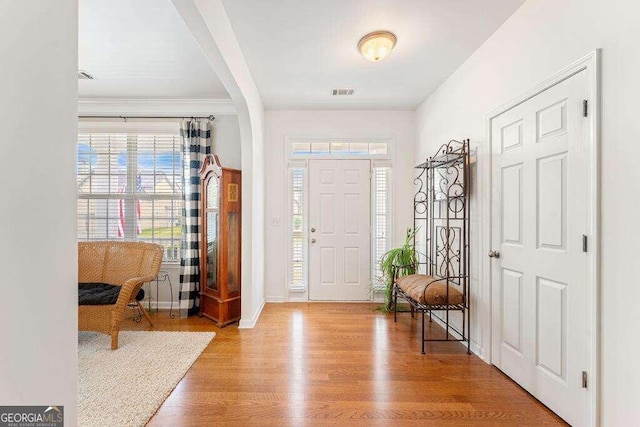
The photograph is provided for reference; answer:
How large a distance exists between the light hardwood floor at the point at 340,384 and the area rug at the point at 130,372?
10cm

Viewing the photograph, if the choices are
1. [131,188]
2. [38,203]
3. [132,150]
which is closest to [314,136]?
[132,150]

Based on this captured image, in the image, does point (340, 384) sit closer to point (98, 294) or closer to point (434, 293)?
point (434, 293)

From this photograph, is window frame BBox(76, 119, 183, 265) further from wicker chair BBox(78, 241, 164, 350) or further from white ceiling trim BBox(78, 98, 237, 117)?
wicker chair BBox(78, 241, 164, 350)

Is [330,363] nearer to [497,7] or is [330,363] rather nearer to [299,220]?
[299,220]

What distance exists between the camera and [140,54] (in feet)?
9.69

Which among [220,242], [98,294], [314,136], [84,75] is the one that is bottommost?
[98,294]

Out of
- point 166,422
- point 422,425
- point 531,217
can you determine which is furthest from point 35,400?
point 531,217

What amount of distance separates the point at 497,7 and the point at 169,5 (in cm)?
234

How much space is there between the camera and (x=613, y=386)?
1579 mm

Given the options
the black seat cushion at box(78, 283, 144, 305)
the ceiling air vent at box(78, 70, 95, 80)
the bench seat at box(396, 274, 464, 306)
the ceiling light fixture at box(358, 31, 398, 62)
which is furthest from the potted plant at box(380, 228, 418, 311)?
the ceiling air vent at box(78, 70, 95, 80)

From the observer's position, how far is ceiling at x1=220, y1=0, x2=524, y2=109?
7.59 feet

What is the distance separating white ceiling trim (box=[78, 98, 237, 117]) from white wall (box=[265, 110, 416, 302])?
0.71 m

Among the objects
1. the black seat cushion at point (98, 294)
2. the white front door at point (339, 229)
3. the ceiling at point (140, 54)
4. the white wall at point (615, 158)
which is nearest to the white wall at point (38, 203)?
the ceiling at point (140, 54)

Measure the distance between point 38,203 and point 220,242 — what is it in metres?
2.92
